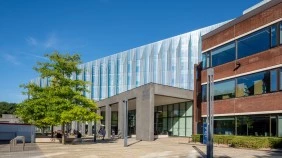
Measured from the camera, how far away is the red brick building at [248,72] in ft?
84.8

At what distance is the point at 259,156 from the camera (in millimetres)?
19344

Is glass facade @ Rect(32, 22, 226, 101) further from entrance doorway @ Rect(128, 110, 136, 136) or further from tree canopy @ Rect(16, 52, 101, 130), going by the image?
tree canopy @ Rect(16, 52, 101, 130)

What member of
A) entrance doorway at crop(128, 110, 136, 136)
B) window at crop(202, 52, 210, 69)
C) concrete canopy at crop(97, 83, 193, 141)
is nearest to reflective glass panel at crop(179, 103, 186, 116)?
concrete canopy at crop(97, 83, 193, 141)

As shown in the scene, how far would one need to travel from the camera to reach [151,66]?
8231 cm

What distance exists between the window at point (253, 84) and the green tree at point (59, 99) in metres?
12.8

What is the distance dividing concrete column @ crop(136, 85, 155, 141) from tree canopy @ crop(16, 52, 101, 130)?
6.05m

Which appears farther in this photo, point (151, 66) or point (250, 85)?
point (151, 66)

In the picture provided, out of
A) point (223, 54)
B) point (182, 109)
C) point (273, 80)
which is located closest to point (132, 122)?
point (182, 109)

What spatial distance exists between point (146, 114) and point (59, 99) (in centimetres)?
982

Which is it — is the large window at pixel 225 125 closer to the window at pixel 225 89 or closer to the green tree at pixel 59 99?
the window at pixel 225 89

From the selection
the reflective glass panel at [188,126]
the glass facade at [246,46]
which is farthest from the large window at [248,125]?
the reflective glass panel at [188,126]

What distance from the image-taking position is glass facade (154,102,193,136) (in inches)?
1738

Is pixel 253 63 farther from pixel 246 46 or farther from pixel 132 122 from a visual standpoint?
pixel 132 122

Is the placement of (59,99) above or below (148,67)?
below
